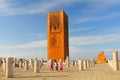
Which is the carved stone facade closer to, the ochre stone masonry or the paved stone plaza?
the ochre stone masonry

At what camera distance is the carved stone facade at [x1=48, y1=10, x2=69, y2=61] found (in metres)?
60.7

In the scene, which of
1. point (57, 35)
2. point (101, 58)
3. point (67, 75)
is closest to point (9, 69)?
point (67, 75)

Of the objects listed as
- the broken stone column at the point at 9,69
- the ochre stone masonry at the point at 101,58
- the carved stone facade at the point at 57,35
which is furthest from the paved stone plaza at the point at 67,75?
the ochre stone masonry at the point at 101,58

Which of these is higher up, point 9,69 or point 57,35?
point 57,35

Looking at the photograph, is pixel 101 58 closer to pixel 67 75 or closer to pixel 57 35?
pixel 57 35

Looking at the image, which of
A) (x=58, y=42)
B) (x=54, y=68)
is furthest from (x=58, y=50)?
(x=54, y=68)

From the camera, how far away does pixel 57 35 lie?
62.1 metres

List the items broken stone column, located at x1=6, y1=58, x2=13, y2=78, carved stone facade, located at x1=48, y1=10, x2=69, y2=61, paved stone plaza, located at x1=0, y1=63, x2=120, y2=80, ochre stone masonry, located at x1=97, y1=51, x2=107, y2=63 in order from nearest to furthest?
paved stone plaza, located at x1=0, y1=63, x2=120, y2=80 → broken stone column, located at x1=6, y1=58, x2=13, y2=78 → carved stone facade, located at x1=48, y1=10, x2=69, y2=61 → ochre stone masonry, located at x1=97, y1=51, x2=107, y2=63

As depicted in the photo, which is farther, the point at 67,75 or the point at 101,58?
the point at 101,58

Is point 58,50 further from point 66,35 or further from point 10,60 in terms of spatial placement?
point 10,60

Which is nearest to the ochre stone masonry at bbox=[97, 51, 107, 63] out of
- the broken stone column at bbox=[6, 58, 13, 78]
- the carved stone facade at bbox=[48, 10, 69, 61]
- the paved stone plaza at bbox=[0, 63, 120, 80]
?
the carved stone facade at bbox=[48, 10, 69, 61]

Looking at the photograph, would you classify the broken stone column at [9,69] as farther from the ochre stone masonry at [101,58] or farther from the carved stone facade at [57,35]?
the ochre stone masonry at [101,58]

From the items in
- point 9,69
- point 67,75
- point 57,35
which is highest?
point 57,35

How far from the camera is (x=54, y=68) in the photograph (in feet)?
86.7
